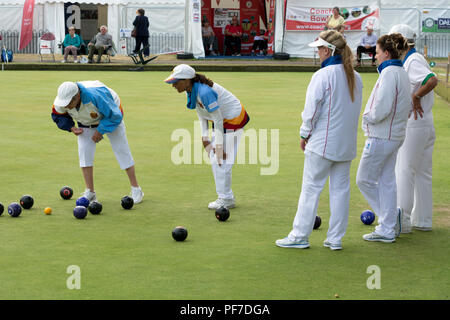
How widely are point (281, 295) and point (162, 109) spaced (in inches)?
415

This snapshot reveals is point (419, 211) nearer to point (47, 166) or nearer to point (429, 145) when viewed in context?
point (429, 145)

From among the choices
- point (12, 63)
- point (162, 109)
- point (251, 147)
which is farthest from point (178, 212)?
point (12, 63)

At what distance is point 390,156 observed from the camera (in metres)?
6.12

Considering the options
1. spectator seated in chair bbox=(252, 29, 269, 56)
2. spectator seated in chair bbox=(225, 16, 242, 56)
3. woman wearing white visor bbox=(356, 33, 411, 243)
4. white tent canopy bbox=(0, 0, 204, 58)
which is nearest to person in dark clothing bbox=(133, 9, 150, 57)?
white tent canopy bbox=(0, 0, 204, 58)

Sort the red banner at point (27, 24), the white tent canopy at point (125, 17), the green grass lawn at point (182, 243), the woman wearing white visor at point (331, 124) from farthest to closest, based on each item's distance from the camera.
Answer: the red banner at point (27, 24) < the white tent canopy at point (125, 17) < the woman wearing white visor at point (331, 124) < the green grass lawn at point (182, 243)

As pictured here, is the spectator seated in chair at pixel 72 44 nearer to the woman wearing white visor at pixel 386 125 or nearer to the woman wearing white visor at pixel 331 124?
the woman wearing white visor at pixel 386 125

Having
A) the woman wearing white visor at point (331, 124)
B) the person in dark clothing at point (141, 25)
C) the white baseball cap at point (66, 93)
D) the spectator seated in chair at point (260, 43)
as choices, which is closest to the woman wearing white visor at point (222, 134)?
the white baseball cap at point (66, 93)

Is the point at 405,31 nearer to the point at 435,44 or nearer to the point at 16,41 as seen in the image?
the point at 435,44

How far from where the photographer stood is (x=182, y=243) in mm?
6285

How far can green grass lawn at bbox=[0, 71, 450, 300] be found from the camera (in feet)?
16.9

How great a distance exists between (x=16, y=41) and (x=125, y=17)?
16.7ft

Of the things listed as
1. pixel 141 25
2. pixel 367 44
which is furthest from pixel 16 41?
pixel 367 44

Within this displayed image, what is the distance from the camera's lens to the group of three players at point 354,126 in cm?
571

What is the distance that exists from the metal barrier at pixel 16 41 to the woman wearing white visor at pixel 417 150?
25.2m
